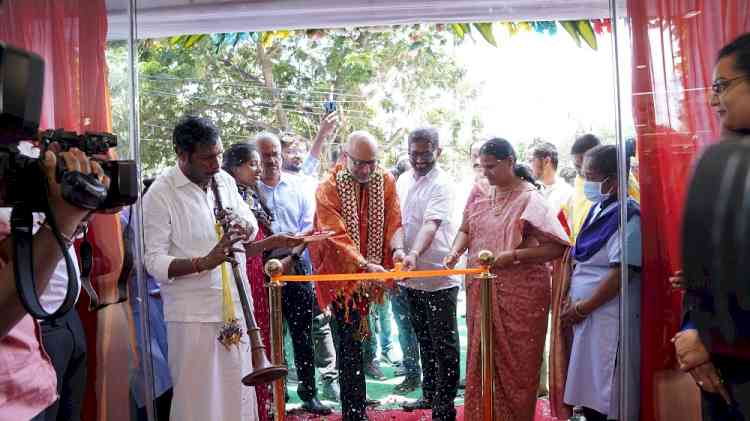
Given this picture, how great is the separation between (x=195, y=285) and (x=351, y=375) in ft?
3.26

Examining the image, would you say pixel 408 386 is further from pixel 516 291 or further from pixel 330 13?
pixel 330 13

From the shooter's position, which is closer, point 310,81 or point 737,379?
point 737,379

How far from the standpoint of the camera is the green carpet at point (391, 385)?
3.84m

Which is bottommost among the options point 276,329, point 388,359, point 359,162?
point 388,359

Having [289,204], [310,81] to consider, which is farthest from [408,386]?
[310,81]

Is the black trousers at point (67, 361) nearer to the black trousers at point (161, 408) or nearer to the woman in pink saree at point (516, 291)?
the black trousers at point (161, 408)

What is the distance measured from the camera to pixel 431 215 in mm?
3867

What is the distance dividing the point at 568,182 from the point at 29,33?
7.97 feet

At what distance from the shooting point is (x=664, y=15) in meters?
3.03

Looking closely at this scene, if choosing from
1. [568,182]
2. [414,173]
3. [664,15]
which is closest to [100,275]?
[414,173]

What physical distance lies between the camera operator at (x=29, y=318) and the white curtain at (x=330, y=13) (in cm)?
215

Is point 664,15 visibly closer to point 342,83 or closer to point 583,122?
point 583,122

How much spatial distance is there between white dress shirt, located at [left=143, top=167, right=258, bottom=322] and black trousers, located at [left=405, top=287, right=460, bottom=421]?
1.05 m

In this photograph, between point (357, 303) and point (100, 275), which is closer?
point (100, 275)
